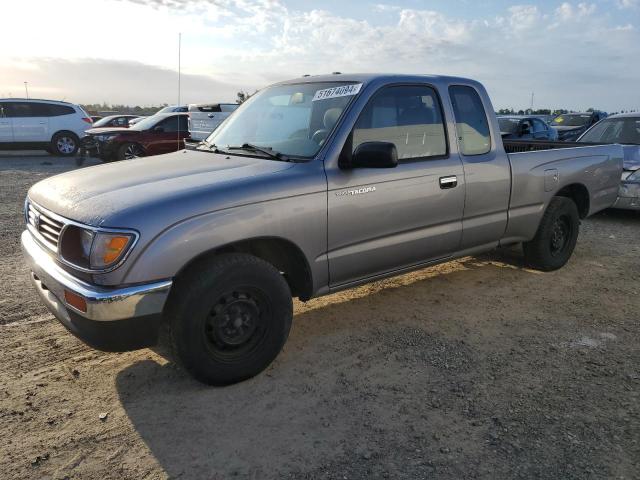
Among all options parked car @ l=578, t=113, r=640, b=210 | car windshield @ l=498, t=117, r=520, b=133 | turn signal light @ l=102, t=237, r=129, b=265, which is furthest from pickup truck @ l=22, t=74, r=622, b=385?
car windshield @ l=498, t=117, r=520, b=133

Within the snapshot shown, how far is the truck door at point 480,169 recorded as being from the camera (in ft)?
14.6

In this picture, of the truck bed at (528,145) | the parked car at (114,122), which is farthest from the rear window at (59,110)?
the truck bed at (528,145)

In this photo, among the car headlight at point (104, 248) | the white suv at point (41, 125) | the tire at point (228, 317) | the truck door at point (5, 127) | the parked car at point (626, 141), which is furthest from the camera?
the white suv at point (41, 125)

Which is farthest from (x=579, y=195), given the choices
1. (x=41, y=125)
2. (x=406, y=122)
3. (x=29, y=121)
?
(x=29, y=121)

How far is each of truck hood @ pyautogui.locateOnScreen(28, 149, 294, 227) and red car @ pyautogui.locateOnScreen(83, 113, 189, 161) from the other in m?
10.5

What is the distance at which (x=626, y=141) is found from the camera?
339 inches

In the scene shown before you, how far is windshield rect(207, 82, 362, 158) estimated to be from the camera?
149 inches

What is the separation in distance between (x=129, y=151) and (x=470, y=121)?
37.2 ft

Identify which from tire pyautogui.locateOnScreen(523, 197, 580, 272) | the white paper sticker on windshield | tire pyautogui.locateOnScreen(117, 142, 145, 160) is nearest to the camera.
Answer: the white paper sticker on windshield

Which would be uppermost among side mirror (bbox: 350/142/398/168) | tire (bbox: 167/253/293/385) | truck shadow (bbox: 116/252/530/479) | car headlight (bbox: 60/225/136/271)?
side mirror (bbox: 350/142/398/168)

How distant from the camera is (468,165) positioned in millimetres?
4395

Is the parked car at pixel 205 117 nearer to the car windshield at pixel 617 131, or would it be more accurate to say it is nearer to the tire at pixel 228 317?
the car windshield at pixel 617 131

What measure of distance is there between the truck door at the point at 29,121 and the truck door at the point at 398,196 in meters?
17.0

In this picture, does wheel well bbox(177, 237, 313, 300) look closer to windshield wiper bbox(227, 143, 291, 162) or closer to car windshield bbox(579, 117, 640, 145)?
windshield wiper bbox(227, 143, 291, 162)
